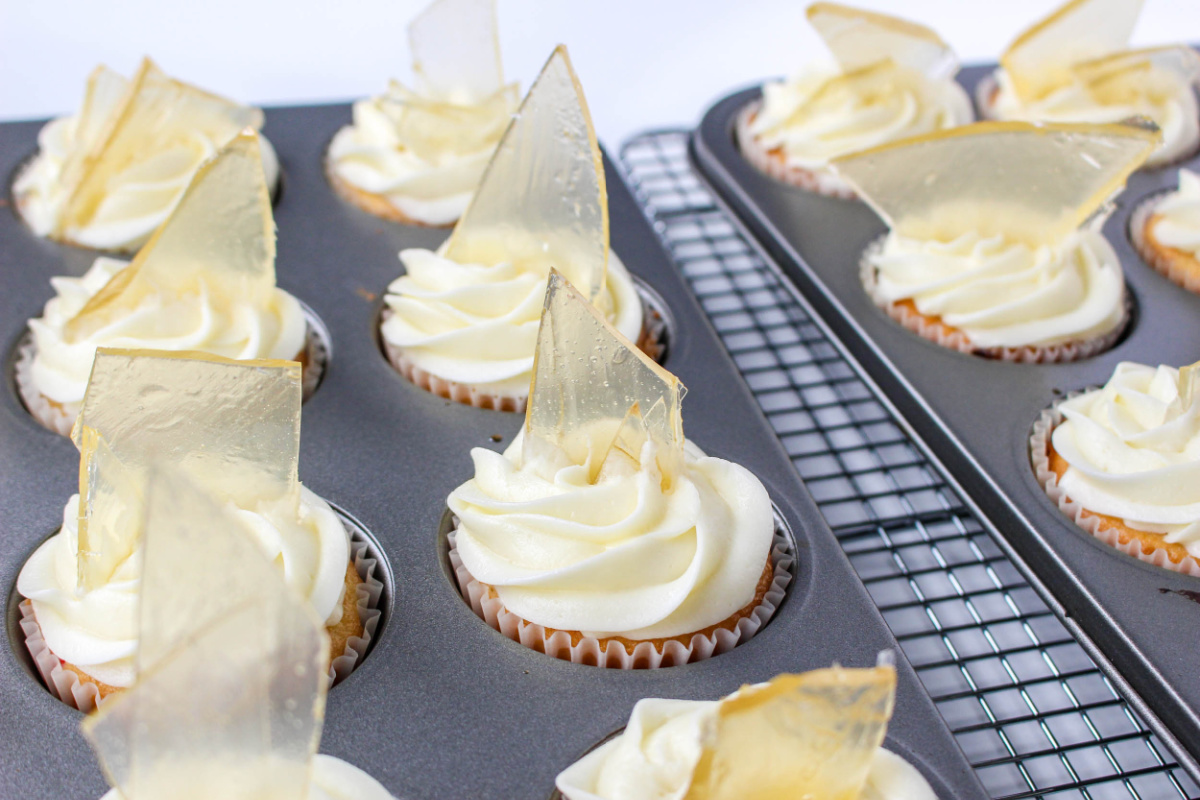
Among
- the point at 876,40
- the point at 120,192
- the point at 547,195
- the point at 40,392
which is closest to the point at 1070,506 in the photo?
the point at 547,195

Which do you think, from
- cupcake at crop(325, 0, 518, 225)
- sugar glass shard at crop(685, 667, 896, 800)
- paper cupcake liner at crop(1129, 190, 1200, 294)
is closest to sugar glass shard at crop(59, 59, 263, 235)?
cupcake at crop(325, 0, 518, 225)

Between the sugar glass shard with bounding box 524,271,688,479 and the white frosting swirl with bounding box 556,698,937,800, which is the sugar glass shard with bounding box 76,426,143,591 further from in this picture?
the white frosting swirl with bounding box 556,698,937,800

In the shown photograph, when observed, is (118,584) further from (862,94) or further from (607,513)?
(862,94)

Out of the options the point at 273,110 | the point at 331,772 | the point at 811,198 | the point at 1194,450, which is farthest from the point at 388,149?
the point at 1194,450

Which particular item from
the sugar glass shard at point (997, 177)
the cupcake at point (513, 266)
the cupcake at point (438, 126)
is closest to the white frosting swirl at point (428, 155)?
the cupcake at point (438, 126)

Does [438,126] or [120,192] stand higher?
[438,126]

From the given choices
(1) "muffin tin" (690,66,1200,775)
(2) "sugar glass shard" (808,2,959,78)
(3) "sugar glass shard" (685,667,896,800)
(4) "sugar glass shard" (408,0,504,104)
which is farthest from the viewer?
(2) "sugar glass shard" (808,2,959,78)

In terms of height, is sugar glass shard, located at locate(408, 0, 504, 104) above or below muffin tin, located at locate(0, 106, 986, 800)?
above
